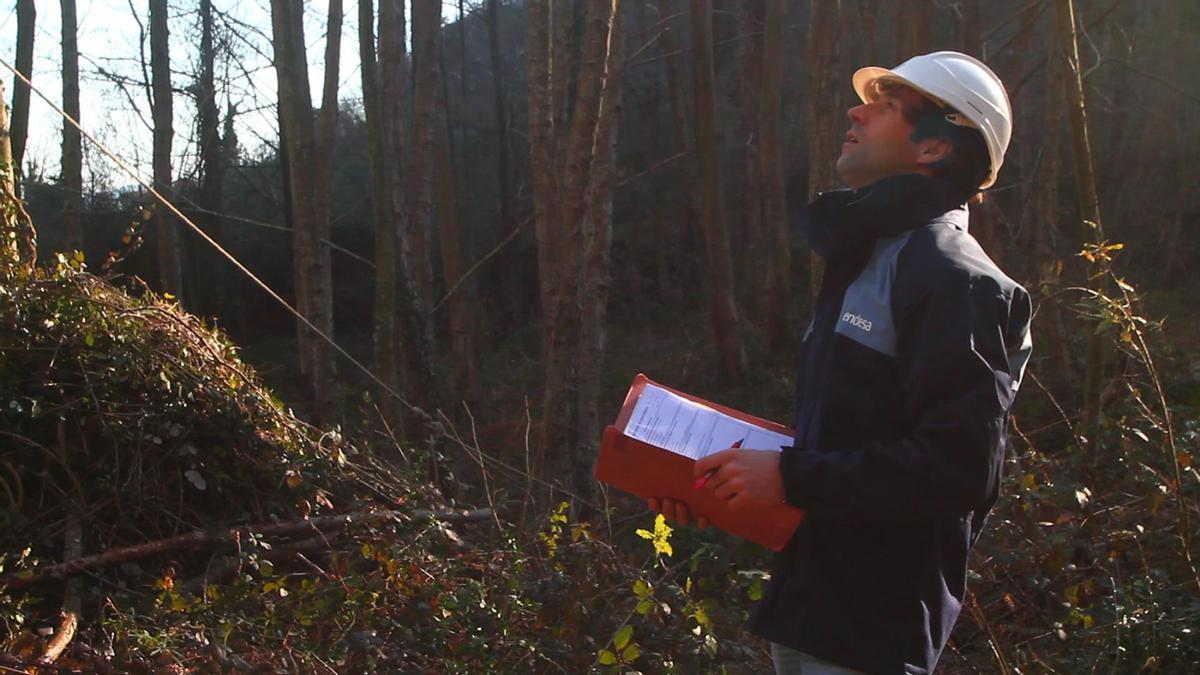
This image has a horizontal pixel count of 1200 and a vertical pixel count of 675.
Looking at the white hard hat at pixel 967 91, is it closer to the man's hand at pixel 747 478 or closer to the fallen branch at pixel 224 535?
the man's hand at pixel 747 478

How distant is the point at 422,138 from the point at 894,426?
1179cm

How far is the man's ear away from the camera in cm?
236

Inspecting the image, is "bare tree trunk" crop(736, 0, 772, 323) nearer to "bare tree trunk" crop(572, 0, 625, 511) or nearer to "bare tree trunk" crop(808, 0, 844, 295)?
"bare tree trunk" crop(808, 0, 844, 295)

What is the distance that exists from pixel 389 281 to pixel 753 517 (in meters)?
11.0

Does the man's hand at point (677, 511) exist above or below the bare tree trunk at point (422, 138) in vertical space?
below

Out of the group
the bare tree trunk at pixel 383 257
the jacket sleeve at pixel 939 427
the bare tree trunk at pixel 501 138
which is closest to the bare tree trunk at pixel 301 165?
the bare tree trunk at pixel 383 257

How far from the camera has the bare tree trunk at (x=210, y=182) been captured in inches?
993

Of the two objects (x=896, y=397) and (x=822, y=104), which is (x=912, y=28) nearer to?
(x=822, y=104)

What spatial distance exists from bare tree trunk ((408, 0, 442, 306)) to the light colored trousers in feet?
35.7

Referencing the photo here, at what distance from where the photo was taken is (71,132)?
18594 millimetres

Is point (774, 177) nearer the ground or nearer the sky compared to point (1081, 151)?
nearer the sky

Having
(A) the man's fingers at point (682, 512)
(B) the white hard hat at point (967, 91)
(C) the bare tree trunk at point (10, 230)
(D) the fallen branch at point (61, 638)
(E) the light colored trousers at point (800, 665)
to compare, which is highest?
(B) the white hard hat at point (967, 91)

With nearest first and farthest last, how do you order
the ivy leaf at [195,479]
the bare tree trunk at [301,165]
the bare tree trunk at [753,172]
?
the ivy leaf at [195,479] < the bare tree trunk at [301,165] < the bare tree trunk at [753,172]

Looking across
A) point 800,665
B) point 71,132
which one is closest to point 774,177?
point 71,132
